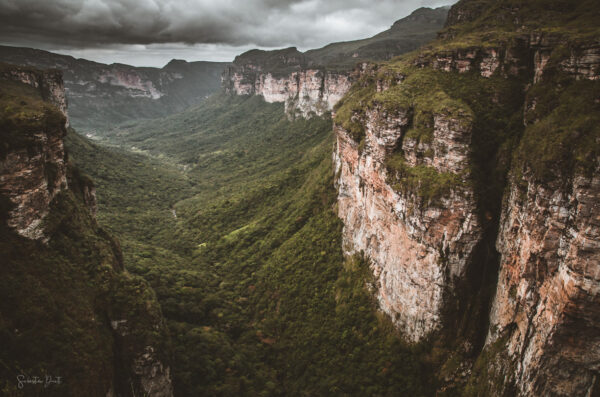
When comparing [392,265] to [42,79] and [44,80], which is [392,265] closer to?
[42,79]

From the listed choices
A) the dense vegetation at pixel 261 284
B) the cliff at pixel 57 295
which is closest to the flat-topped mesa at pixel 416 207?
the dense vegetation at pixel 261 284

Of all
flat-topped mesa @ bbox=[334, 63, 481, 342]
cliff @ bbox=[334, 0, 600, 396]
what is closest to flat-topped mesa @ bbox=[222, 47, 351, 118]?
cliff @ bbox=[334, 0, 600, 396]

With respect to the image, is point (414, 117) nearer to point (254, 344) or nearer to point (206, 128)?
point (254, 344)

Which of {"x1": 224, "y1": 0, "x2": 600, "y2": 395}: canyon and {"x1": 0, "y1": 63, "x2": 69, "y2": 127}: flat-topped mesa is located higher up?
{"x1": 0, "y1": 63, "x2": 69, "y2": 127}: flat-topped mesa

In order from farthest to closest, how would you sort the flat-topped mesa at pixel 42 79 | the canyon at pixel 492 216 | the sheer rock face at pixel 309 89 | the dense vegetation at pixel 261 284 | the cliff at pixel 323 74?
the cliff at pixel 323 74 → the sheer rock face at pixel 309 89 → the flat-topped mesa at pixel 42 79 → the dense vegetation at pixel 261 284 → the canyon at pixel 492 216

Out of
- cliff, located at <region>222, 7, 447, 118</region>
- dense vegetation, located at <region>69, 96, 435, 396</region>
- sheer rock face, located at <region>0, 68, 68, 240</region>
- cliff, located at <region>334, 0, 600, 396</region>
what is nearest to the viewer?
cliff, located at <region>334, 0, 600, 396</region>

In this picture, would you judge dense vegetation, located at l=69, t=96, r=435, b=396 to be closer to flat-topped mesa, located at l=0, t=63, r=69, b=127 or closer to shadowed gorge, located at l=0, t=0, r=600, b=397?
shadowed gorge, located at l=0, t=0, r=600, b=397

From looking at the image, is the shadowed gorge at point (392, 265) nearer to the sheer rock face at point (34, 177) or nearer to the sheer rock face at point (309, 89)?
the sheer rock face at point (34, 177)

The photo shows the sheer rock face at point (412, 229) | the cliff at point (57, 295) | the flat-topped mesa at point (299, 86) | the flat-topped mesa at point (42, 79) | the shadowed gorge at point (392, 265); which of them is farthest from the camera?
the flat-topped mesa at point (299, 86)
